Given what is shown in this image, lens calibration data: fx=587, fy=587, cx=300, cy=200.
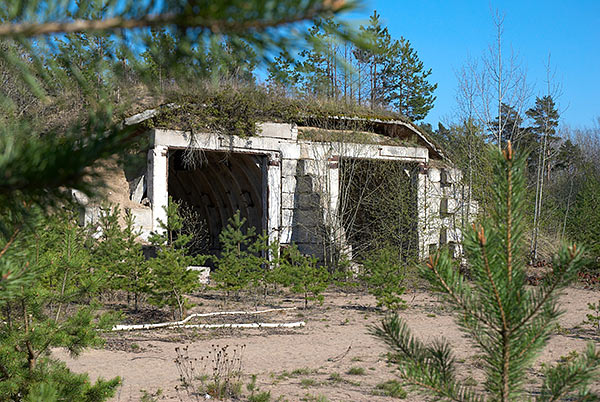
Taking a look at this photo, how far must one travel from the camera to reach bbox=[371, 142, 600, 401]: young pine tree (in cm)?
207

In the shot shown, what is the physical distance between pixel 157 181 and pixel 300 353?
664 cm

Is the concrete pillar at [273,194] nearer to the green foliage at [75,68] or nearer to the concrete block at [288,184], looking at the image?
the concrete block at [288,184]

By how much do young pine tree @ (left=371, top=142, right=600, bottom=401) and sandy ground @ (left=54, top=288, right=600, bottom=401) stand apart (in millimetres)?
2359

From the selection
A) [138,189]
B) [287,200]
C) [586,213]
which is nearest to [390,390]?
[287,200]

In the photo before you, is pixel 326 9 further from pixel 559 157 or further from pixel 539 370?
pixel 559 157

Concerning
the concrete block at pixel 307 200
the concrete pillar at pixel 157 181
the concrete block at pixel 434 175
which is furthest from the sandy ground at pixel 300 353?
the concrete block at pixel 434 175

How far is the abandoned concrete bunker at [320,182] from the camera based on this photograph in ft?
43.8

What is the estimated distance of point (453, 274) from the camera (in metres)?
2.18

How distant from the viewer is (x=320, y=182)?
1438 centimetres

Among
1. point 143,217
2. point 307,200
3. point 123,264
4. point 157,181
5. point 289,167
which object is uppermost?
point 289,167

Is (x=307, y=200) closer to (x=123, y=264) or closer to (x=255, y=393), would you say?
(x=123, y=264)

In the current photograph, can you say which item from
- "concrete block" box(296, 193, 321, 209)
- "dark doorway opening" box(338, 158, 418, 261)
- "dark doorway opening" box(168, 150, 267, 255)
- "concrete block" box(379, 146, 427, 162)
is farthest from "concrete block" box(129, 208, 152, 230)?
"concrete block" box(379, 146, 427, 162)

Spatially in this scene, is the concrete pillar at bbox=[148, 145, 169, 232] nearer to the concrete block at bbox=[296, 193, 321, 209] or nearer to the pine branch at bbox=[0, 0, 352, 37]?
the concrete block at bbox=[296, 193, 321, 209]

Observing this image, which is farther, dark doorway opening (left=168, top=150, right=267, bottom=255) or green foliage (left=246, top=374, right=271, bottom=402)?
dark doorway opening (left=168, top=150, right=267, bottom=255)
